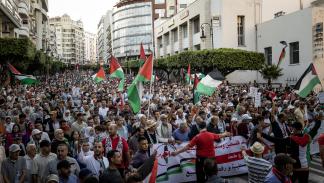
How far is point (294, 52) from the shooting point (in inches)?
1318

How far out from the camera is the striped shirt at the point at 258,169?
19.9 feet

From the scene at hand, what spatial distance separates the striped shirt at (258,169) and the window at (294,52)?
28.5 m

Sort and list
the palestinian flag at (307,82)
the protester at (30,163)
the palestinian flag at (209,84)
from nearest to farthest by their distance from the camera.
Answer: the protester at (30,163)
the palestinian flag at (307,82)
the palestinian flag at (209,84)

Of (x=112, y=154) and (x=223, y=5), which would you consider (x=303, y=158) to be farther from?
(x=223, y=5)

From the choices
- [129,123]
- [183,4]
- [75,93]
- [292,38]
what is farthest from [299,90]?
[183,4]

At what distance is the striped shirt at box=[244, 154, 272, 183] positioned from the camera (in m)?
6.06

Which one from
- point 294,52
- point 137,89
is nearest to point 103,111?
point 137,89

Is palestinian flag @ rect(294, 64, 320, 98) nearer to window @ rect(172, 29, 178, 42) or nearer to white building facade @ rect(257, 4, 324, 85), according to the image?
white building facade @ rect(257, 4, 324, 85)

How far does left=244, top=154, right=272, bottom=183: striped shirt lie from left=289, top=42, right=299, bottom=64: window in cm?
2851

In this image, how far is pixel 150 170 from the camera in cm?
641

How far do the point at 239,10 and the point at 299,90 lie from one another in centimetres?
3156

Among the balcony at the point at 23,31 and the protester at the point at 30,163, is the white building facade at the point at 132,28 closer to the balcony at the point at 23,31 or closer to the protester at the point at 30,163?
the balcony at the point at 23,31

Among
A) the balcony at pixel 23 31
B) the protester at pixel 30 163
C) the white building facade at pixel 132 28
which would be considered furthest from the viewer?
the white building facade at pixel 132 28

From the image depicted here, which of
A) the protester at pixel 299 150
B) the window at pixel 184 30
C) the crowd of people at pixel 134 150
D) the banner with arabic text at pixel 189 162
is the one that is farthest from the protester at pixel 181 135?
the window at pixel 184 30
